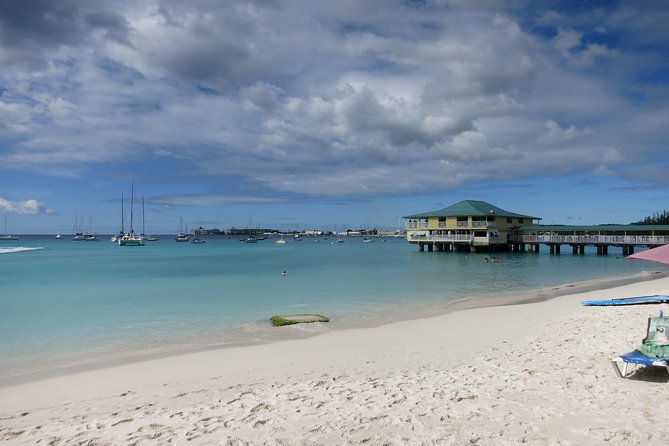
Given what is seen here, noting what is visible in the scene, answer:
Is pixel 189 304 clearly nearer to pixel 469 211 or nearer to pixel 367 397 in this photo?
pixel 367 397

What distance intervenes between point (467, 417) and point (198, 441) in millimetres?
3167

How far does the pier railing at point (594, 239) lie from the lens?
44.8 m

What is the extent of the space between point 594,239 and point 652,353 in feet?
165

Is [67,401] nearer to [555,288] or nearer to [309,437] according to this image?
[309,437]

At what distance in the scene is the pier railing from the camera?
44812 millimetres

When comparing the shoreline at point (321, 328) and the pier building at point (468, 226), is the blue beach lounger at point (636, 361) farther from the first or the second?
the pier building at point (468, 226)

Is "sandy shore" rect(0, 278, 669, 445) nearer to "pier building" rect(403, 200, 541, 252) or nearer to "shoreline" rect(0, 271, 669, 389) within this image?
"shoreline" rect(0, 271, 669, 389)

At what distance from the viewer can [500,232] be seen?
181 ft

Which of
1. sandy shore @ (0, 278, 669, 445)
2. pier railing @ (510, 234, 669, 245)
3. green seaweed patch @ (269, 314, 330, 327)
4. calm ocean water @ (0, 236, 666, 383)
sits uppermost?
pier railing @ (510, 234, 669, 245)

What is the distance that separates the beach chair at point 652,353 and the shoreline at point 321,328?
292 inches

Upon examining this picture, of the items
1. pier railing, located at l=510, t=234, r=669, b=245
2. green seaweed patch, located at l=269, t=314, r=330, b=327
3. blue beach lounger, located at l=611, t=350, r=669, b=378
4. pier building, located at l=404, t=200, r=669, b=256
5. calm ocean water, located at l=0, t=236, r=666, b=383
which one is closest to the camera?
blue beach lounger, located at l=611, t=350, r=669, b=378

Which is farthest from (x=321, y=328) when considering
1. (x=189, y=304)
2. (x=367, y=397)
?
(x=189, y=304)

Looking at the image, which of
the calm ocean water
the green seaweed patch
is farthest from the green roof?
the green seaweed patch

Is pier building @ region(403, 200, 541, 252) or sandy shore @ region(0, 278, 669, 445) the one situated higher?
pier building @ region(403, 200, 541, 252)
